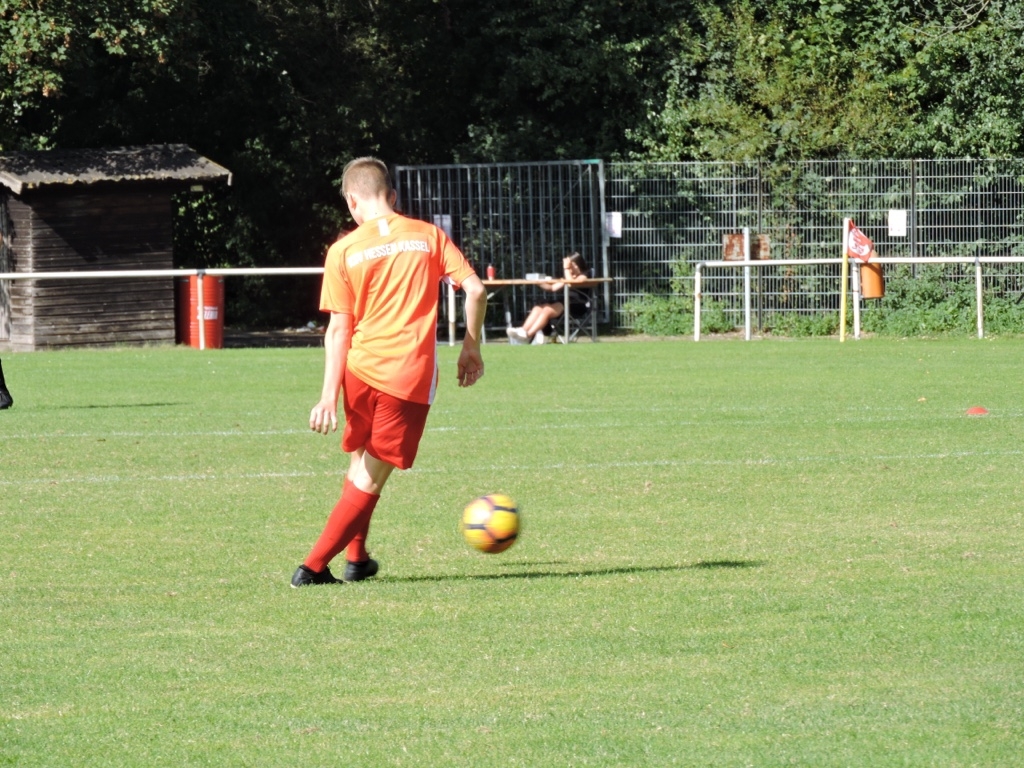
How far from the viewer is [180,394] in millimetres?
17453

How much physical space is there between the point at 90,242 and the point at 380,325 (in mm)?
20498

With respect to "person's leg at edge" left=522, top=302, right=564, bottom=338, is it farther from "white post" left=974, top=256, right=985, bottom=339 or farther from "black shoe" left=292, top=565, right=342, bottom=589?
"black shoe" left=292, top=565, right=342, bottom=589

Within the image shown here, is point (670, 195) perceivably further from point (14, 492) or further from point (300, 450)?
point (14, 492)

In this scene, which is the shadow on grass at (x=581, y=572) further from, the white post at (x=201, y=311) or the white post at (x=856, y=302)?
the white post at (x=856, y=302)

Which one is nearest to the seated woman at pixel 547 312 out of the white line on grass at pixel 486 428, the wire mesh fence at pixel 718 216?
the wire mesh fence at pixel 718 216

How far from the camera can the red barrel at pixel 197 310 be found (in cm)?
2564

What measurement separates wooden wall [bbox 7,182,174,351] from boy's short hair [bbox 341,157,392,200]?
19.9m

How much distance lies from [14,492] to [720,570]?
16.0 feet

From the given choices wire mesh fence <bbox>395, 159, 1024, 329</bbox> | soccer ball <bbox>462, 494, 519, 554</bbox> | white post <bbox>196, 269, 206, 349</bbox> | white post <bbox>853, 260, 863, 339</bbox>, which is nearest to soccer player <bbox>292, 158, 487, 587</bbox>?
soccer ball <bbox>462, 494, 519, 554</bbox>

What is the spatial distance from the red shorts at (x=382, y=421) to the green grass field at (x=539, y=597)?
1.94ft

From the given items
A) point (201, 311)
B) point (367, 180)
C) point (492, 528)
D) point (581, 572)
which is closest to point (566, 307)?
point (201, 311)

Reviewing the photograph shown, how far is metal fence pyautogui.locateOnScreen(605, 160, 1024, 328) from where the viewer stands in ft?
92.2

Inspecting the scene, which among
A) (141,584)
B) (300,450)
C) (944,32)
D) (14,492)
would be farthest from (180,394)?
(944,32)

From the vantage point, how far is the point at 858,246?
25.8 meters
